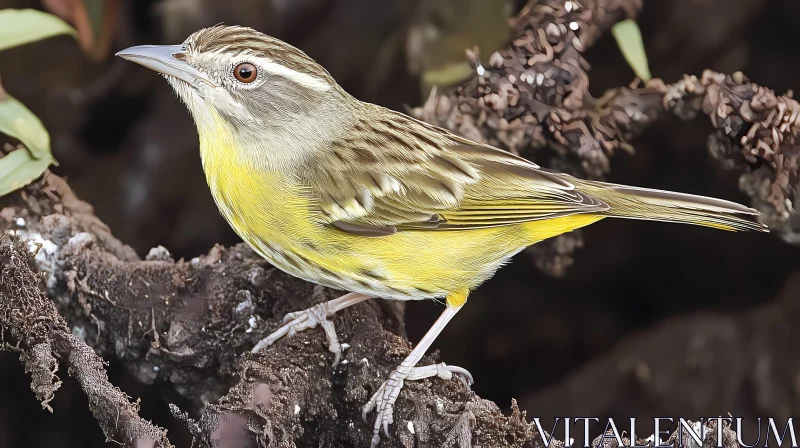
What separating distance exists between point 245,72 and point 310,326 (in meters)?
0.86

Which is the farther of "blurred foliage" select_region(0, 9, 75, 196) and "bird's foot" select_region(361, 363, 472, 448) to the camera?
"blurred foliage" select_region(0, 9, 75, 196)

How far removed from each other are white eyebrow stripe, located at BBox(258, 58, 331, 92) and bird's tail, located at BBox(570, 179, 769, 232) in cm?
101

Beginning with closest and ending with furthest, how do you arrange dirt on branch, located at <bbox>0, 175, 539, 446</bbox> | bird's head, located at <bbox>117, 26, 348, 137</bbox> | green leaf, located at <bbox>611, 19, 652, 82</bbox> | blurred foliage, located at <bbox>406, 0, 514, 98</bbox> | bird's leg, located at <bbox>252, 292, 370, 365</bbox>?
dirt on branch, located at <bbox>0, 175, 539, 446</bbox> → bird's head, located at <bbox>117, 26, 348, 137</bbox> → bird's leg, located at <bbox>252, 292, 370, 365</bbox> → green leaf, located at <bbox>611, 19, 652, 82</bbox> → blurred foliage, located at <bbox>406, 0, 514, 98</bbox>

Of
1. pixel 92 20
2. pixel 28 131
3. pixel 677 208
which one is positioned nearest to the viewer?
pixel 677 208

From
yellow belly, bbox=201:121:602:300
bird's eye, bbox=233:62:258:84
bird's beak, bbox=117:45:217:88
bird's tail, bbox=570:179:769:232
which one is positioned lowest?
yellow belly, bbox=201:121:602:300

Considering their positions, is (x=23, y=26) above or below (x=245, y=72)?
below

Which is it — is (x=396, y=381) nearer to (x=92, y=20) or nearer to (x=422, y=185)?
(x=422, y=185)

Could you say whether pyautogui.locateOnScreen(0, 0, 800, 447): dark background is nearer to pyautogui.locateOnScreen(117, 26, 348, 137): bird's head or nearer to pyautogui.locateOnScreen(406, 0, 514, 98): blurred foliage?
pyautogui.locateOnScreen(406, 0, 514, 98): blurred foliage

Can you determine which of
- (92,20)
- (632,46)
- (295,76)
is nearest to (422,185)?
(295,76)

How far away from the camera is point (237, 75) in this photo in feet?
9.13

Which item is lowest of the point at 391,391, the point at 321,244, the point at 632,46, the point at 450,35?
the point at 391,391

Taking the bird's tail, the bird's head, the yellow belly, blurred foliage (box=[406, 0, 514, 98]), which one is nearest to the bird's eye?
the bird's head

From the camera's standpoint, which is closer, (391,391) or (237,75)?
(391,391)

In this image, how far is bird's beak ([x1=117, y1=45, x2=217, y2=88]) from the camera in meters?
2.75
